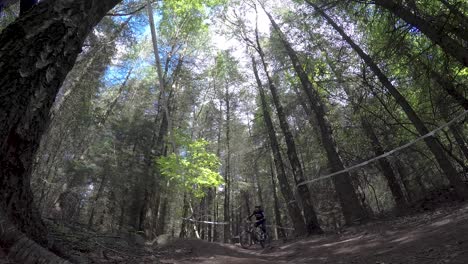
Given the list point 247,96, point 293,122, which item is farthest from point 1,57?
point 293,122

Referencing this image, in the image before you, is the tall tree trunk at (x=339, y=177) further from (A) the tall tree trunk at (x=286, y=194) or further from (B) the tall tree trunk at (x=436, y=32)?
(B) the tall tree trunk at (x=436, y=32)

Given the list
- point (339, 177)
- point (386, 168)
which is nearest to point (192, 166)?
point (339, 177)

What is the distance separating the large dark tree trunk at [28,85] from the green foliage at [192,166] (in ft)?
33.7

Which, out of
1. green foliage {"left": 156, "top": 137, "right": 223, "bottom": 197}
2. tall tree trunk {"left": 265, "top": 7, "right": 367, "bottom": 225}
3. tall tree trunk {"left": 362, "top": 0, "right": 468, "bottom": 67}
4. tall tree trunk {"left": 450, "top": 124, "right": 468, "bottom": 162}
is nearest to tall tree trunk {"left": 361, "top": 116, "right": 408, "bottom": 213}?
tall tree trunk {"left": 265, "top": 7, "right": 367, "bottom": 225}

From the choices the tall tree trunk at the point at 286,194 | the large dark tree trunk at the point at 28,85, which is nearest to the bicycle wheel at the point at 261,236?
the tall tree trunk at the point at 286,194

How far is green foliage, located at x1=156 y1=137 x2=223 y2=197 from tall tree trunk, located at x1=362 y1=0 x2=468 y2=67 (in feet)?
31.7

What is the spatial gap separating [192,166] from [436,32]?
10.4 metres

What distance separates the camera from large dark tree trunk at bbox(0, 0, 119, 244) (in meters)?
1.62

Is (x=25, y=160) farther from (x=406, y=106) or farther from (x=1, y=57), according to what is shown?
(x=406, y=106)

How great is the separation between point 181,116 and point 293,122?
27.2ft

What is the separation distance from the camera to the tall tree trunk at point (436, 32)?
12.1 ft

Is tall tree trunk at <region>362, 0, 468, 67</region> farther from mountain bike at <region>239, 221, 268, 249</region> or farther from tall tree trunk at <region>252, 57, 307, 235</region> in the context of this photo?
mountain bike at <region>239, 221, 268, 249</region>

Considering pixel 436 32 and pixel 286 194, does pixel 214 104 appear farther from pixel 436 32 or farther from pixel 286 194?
pixel 436 32

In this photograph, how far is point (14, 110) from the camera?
162 centimetres
